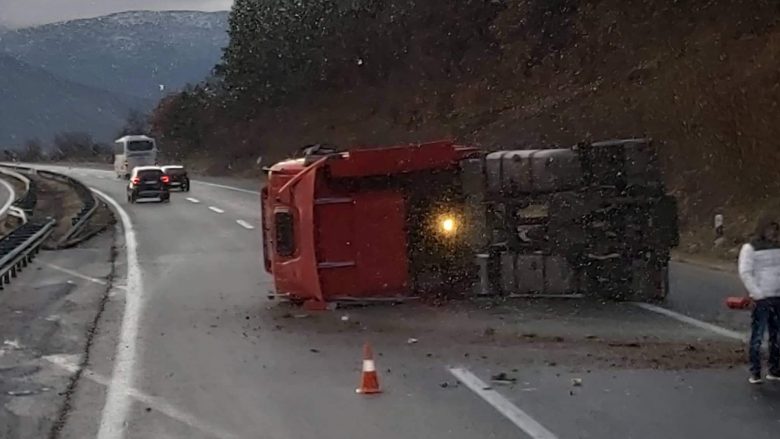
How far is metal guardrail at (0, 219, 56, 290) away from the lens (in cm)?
1980

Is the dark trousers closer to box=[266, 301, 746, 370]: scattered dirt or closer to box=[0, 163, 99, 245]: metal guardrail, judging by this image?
box=[266, 301, 746, 370]: scattered dirt

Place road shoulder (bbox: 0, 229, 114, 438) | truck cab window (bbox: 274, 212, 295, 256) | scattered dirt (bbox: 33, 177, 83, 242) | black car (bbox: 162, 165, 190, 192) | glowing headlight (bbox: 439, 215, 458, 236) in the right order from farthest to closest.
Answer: black car (bbox: 162, 165, 190, 192) < scattered dirt (bbox: 33, 177, 83, 242) < truck cab window (bbox: 274, 212, 295, 256) < glowing headlight (bbox: 439, 215, 458, 236) < road shoulder (bbox: 0, 229, 114, 438)

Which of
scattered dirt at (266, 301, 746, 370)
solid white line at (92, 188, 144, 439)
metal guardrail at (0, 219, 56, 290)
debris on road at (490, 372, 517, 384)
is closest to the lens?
solid white line at (92, 188, 144, 439)

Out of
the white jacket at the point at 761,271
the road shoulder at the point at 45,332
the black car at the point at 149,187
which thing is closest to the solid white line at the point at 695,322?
the white jacket at the point at 761,271

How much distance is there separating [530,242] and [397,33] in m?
45.6

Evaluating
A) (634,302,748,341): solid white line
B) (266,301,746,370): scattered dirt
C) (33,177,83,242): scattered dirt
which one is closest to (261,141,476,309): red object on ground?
(266,301,746,370): scattered dirt

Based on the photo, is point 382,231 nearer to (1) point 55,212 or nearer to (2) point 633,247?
(2) point 633,247

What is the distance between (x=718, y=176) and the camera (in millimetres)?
24906

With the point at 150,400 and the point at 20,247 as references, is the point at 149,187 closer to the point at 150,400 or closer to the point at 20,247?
the point at 20,247

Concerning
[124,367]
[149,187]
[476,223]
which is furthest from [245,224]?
[124,367]

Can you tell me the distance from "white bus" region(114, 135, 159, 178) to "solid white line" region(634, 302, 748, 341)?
187 ft

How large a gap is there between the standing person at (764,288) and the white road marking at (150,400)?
436 cm

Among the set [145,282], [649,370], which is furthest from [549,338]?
[145,282]

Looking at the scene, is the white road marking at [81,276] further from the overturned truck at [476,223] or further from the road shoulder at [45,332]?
the overturned truck at [476,223]
